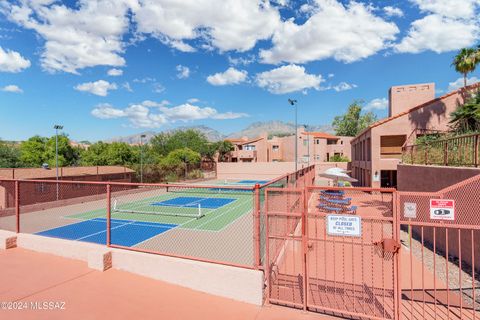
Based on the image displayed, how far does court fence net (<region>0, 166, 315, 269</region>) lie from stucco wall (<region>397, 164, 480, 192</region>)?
583cm

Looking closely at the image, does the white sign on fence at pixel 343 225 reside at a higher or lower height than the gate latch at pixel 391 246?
higher

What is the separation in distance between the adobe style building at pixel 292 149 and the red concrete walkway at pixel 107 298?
62304mm

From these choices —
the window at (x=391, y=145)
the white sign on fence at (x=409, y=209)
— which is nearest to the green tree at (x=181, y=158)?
the window at (x=391, y=145)

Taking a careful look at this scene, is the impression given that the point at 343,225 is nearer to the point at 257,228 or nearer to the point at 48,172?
the point at 257,228

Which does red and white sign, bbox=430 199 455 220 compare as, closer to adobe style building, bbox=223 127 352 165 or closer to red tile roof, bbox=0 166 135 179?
red tile roof, bbox=0 166 135 179

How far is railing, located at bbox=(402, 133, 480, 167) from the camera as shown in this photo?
10.2 m

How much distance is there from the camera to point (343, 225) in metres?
5.18

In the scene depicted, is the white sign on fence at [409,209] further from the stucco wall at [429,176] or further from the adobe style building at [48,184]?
the adobe style building at [48,184]

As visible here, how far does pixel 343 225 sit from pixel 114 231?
633 inches

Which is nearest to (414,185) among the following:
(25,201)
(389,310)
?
(389,310)

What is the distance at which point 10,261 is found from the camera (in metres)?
7.30

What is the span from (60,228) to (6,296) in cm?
1417

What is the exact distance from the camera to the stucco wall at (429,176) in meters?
10.3

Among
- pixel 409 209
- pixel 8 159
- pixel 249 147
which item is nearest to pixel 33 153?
pixel 8 159
